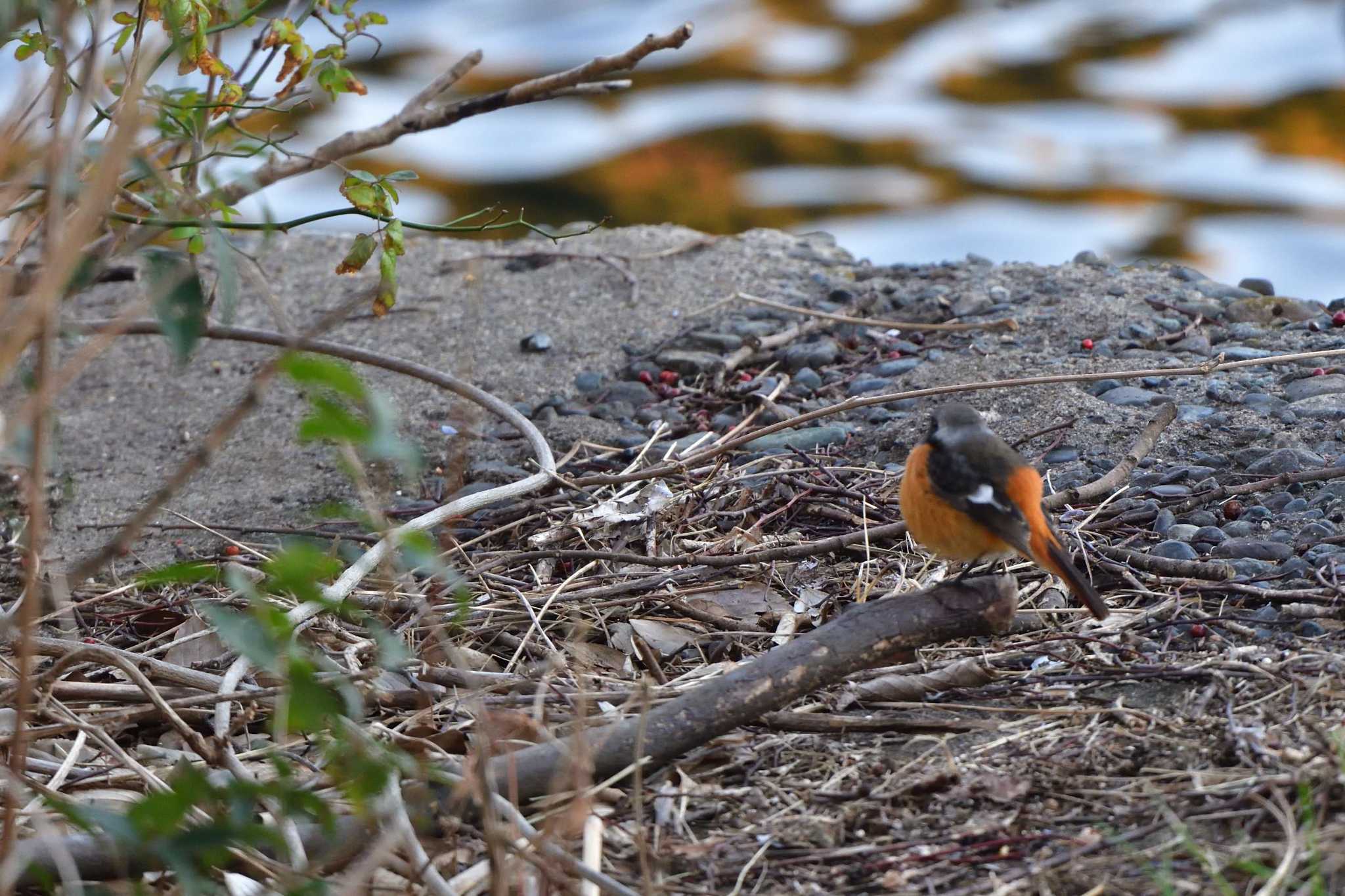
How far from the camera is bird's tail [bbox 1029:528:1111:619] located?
2.89 m

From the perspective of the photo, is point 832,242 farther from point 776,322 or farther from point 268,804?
point 268,804

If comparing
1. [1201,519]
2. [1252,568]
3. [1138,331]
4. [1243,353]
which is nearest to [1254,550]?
[1252,568]

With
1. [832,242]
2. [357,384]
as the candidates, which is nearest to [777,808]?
[357,384]

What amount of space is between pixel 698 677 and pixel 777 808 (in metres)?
0.47

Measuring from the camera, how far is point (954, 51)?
10648 mm

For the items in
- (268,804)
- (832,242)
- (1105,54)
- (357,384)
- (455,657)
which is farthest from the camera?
(1105,54)

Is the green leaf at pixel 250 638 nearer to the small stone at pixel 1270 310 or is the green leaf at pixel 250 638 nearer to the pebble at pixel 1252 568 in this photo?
the pebble at pixel 1252 568

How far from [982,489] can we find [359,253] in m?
1.57

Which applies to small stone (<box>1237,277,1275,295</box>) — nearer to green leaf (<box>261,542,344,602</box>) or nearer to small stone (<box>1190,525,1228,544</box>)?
small stone (<box>1190,525,1228,544</box>)

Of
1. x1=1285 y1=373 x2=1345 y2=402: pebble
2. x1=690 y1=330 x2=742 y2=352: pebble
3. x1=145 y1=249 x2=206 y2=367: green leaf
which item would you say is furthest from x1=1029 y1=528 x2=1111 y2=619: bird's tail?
x1=690 y1=330 x2=742 y2=352: pebble

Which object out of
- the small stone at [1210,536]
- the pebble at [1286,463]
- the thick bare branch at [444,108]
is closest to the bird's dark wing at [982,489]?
the small stone at [1210,536]

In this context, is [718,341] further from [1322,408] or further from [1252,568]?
[1252,568]

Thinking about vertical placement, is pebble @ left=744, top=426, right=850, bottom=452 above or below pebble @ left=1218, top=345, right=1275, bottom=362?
below

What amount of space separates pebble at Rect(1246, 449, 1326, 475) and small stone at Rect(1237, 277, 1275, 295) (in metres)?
1.64
